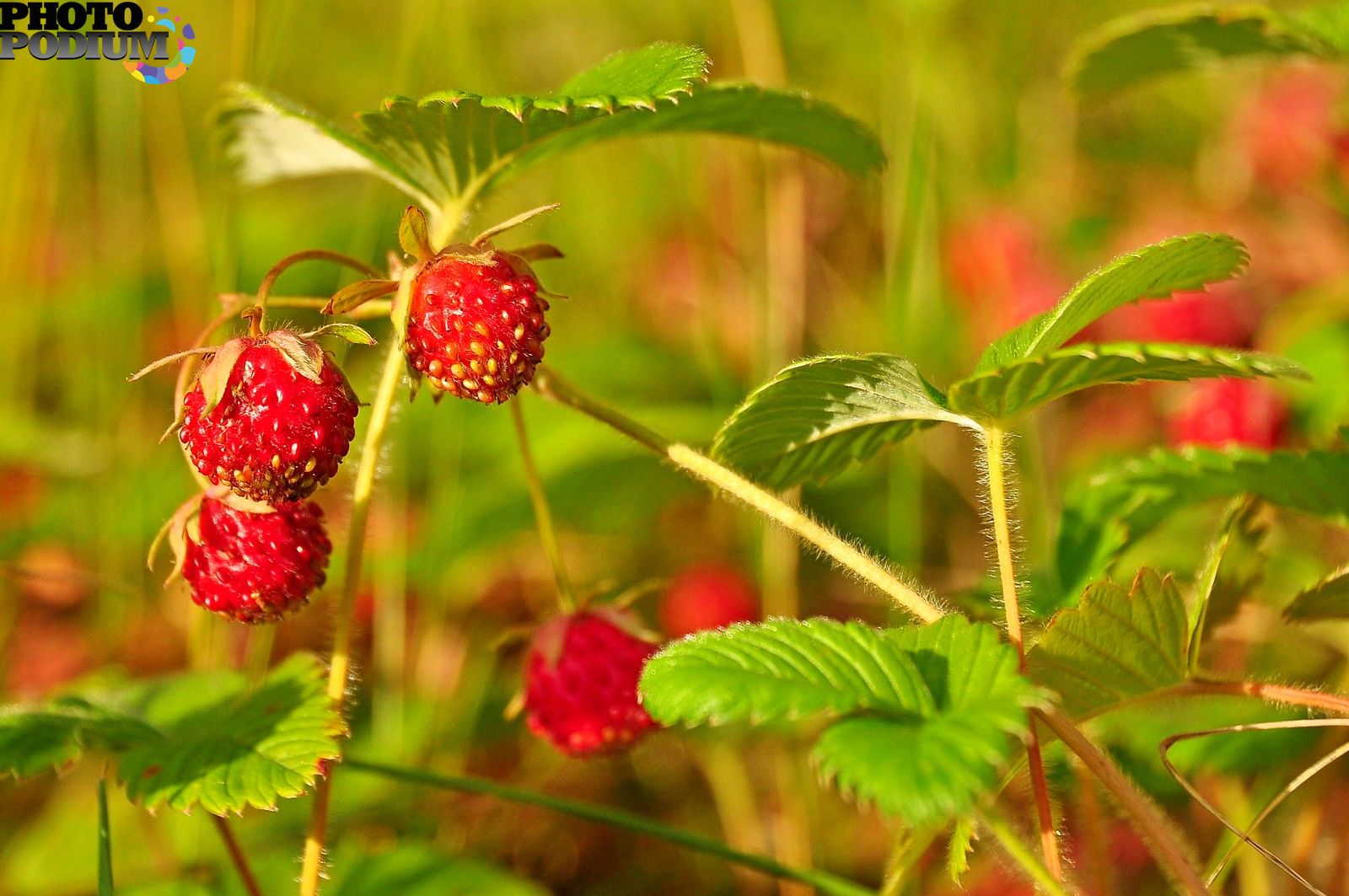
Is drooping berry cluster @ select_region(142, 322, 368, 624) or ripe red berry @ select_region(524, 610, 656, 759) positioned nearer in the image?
drooping berry cluster @ select_region(142, 322, 368, 624)

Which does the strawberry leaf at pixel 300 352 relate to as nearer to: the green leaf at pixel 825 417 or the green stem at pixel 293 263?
the green stem at pixel 293 263

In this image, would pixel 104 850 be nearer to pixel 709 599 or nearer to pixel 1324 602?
pixel 1324 602

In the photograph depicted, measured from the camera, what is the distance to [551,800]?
1091mm

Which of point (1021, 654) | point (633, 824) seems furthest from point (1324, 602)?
point (633, 824)

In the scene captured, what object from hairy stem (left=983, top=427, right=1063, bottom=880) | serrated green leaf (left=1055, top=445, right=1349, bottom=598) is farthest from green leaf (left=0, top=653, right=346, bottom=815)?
serrated green leaf (left=1055, top=445, right=1349, bottom=598)

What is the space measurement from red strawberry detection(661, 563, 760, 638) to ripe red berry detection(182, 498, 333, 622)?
101 centimetres

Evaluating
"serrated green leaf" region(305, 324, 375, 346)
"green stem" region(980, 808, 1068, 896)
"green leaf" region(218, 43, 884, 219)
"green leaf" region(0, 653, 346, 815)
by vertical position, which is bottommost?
"green leaf" region(0, 653, 346, 815)

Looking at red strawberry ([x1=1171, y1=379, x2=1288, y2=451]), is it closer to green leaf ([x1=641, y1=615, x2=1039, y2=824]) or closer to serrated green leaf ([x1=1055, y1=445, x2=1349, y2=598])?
serrated green leaf ([x1=1055, y1=445, x2=1349, y2=598])

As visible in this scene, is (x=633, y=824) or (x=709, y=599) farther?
(x=709, y=599)

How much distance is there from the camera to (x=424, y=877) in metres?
1.41

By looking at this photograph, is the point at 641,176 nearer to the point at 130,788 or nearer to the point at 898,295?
the point at 898,295

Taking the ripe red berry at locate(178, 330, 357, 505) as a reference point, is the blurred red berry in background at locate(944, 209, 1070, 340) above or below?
above

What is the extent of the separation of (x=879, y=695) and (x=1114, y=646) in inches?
8.7

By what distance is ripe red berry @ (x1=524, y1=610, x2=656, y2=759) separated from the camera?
1081 millimetres
